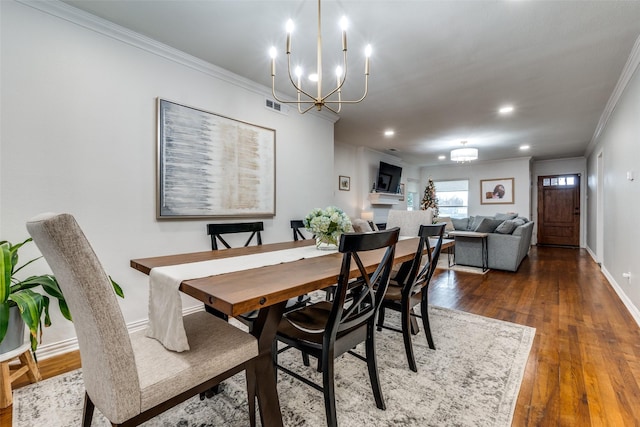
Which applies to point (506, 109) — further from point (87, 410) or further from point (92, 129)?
point (87, 410)

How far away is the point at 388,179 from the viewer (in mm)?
7559

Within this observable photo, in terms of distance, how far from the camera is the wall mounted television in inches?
286

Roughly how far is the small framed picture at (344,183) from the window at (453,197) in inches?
168

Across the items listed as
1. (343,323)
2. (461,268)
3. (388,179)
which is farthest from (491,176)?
(343,323)

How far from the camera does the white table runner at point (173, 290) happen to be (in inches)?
45.7

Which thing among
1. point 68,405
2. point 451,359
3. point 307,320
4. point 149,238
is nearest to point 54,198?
point 149,238

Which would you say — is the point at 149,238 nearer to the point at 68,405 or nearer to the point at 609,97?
the point at 68,405

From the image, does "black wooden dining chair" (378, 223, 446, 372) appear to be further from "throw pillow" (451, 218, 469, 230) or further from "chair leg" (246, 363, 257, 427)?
"throw pillow" (451, 218, 469, 230)

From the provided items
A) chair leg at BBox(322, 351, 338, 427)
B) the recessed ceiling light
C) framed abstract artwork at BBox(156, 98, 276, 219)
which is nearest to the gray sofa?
the recessed ceiling light

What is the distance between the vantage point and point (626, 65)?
286cm

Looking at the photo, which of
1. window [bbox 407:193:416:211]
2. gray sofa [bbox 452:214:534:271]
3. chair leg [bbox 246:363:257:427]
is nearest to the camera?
chair leg [bbox 246:363:257:427]

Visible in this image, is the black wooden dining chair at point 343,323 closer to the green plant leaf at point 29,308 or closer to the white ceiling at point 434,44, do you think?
the green plant leaf at point 29,308

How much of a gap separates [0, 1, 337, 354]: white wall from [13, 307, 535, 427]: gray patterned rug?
0.71m

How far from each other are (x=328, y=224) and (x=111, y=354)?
1.30 metres
